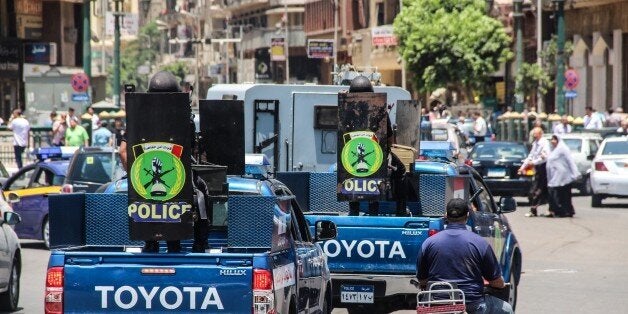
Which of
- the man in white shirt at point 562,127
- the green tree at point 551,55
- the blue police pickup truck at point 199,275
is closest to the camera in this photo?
the blue police pickup truck at point 199,275

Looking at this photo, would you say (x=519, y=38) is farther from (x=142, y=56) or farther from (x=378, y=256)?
(x=142, y=56)

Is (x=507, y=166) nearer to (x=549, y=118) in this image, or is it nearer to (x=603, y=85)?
(x=549, y=118)

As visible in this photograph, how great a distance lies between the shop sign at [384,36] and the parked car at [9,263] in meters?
62.4

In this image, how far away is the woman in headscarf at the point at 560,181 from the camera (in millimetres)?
31219

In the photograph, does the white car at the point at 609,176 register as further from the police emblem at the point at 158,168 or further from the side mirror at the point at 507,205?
the police emblem at the point at 158,168

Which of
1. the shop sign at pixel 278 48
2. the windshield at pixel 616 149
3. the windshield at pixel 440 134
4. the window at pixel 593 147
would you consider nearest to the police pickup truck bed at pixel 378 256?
the windshield at pixel 440 134

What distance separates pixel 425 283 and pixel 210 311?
1.46m

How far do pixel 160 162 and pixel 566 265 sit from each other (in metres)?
12.2

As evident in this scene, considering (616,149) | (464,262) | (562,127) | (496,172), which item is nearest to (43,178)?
(496,172)

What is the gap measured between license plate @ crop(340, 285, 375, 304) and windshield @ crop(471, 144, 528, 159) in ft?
71.0

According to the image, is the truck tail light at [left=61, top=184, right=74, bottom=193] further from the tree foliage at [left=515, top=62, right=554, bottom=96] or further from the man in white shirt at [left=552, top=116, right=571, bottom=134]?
the tree foliage at [left=515, top=62, right=554, bottom=96]

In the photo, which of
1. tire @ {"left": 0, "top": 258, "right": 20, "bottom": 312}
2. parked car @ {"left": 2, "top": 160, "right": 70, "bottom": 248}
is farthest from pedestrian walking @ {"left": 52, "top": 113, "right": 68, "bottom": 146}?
tire @ {"left": 0, "top": 258, "right": 20, "bottom": 312}

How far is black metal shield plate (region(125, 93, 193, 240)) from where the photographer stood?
1088 centimetres

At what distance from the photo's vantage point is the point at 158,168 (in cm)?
1092
